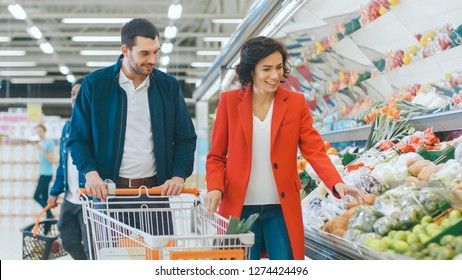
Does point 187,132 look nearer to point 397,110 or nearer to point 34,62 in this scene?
point 397,110

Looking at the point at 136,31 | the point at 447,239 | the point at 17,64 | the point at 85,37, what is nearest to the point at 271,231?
the point at 447,239

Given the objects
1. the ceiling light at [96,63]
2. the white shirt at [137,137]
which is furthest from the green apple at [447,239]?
the ceiling light at [96,63]

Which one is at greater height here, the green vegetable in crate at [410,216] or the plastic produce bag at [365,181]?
the plastic produce bag at [365,181]

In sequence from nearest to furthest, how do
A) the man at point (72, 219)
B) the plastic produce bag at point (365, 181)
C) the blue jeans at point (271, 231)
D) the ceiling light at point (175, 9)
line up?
the blue jeans at point (271, 231) → the plastic produce bag at point (365, 181) → the man at point (72, 219) → the ceiling light at point (175, 9)

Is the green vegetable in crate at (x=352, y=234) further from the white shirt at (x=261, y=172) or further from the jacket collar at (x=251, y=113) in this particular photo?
the jacket collar at (x=251, y=113)

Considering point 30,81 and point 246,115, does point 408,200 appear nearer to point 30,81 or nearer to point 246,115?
point 246,115

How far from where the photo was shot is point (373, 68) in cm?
515

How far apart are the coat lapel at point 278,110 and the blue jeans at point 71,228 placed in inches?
85.8

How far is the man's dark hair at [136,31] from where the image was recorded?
9.00ft

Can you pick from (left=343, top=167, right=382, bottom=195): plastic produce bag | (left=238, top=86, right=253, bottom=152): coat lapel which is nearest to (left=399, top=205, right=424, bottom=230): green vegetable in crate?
(left=343, top=167, right=382, bottom=195): plastic produce bag

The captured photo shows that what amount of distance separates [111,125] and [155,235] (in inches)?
21.0
